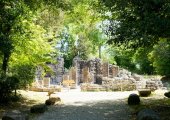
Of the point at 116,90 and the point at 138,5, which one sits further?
the point at 116,90

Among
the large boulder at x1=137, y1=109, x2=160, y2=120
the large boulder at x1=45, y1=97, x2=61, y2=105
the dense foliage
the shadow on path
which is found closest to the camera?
the large boulder at x1=137, y1=109, x2=160, y2=120

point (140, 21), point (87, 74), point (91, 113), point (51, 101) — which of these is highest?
point (140, 21)

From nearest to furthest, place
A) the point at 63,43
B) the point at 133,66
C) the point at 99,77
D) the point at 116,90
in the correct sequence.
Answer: the point at 116,90 < the point at 99,77 < the point at 133,66 < the point at 63,43

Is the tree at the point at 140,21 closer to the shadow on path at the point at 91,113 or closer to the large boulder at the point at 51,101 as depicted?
the shadow on path at the point at 91,113

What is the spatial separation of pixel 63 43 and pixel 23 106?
4771 cm

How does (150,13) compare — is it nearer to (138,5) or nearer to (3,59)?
(138,5)

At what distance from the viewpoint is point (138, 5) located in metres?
13.1

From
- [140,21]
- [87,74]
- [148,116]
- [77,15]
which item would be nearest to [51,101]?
[140,21]

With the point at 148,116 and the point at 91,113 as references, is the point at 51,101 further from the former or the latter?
the point at 148,116

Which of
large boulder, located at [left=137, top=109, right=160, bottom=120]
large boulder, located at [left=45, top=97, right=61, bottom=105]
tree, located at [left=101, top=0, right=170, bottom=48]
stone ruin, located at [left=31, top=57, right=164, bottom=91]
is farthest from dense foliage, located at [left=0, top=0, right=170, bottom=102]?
stone ruin, located at [left=31, top=57, right=164, bottom=91]

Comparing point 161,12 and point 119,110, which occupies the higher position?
point 161,12

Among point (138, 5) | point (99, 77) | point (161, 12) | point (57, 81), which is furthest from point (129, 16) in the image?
point (57, 81)

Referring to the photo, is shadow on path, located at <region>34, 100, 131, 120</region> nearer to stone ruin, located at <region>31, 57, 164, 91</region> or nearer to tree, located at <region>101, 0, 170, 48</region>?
tree, located at <region>101, 0, 170, 48</region>

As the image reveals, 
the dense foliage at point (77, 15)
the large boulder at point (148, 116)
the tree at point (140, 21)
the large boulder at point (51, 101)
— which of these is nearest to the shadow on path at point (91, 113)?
the large boulder at point (51, 101)
